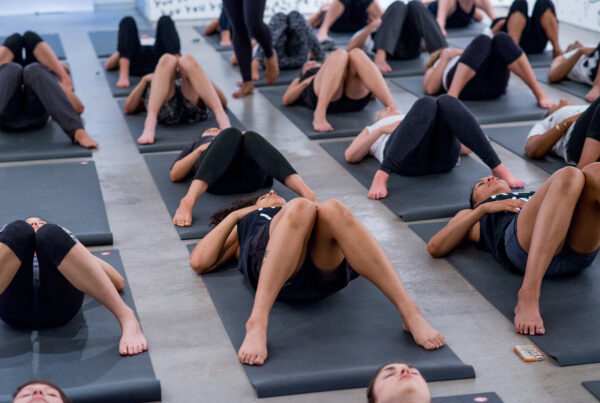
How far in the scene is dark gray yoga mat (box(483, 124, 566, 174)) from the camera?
427cm

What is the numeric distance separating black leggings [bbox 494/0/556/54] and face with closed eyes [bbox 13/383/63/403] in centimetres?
539

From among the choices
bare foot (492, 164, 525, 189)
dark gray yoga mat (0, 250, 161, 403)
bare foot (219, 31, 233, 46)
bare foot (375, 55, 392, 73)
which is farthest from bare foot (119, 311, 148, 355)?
bare foot (219, 31, 233, 46)

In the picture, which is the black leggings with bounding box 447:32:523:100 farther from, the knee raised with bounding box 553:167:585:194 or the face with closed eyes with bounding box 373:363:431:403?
the face with closed eyes with bounding box 373:363:431:403

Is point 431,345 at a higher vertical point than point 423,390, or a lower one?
lower

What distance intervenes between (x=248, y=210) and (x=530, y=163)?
77.2 inches

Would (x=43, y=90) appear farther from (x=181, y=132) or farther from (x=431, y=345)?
(x=431, y=345)

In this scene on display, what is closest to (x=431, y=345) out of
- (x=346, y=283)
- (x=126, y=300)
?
(x=346, y=283)

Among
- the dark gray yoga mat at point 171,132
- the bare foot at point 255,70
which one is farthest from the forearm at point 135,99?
the bare foot at point 255,70

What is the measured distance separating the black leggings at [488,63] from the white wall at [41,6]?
5154 millimetres

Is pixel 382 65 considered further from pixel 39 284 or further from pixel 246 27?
pixel 39 284

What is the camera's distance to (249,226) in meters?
2.88

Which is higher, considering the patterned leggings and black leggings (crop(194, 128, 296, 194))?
black leggings (crop(194, 128, 296, 194))

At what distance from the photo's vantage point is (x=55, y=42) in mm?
7180

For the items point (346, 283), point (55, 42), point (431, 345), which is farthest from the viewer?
point (55, 42)
